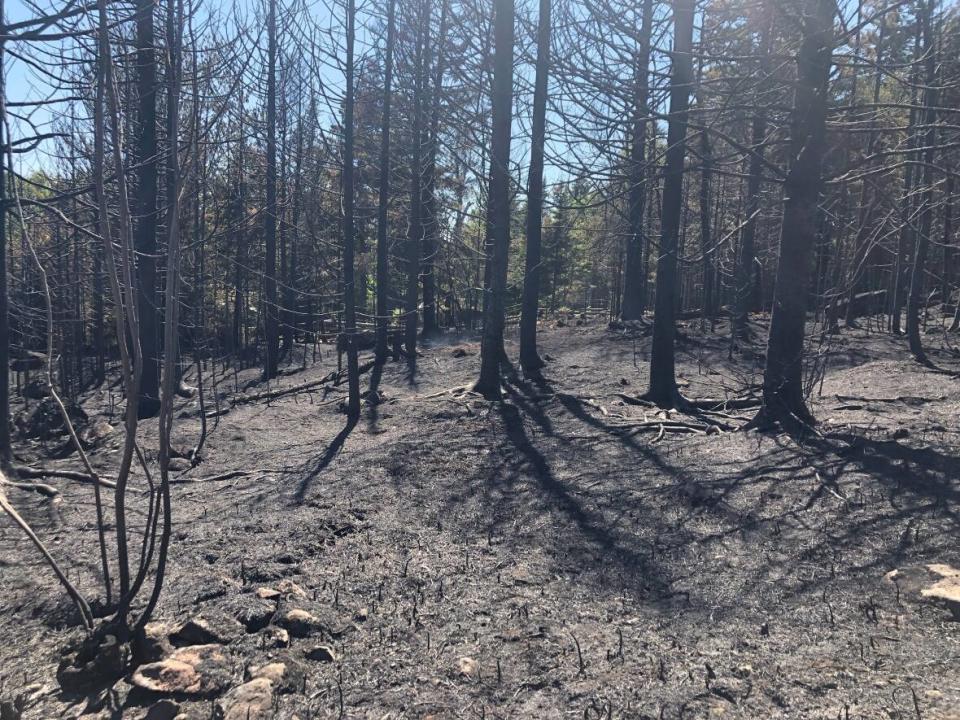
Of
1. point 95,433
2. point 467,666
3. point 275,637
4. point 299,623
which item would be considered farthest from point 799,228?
point 95,433

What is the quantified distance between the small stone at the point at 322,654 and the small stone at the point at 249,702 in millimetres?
299

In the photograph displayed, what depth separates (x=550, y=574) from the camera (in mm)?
4301

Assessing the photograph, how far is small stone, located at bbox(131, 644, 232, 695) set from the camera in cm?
309

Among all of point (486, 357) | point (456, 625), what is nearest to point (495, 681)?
point (456, 625)

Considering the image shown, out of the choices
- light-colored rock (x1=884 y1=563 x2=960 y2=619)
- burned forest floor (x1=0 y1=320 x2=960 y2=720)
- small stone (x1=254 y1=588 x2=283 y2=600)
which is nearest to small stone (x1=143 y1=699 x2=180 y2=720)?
burned forest floor (x1=0 y1=320 x2=960 y2=720)

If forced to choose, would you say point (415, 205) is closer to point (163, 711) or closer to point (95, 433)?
point (95, 433)

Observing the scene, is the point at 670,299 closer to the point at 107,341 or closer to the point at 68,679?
the point at 68,679

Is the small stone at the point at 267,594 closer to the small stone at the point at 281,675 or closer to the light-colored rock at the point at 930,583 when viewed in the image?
the small stone at the point at 281,675

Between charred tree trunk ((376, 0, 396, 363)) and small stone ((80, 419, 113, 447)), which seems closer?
small stone ((80, 419, 113, 447))

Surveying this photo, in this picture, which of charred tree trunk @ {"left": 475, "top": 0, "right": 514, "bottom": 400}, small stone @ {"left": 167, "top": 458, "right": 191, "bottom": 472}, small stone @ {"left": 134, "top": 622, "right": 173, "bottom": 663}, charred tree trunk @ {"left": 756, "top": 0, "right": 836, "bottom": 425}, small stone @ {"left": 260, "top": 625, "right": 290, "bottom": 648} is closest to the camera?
small stone @ {"left": 134, "top": 622, "right": 173, "bottom": 663}

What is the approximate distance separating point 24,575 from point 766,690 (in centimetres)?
458

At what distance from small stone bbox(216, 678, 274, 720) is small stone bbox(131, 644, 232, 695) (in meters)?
0.11

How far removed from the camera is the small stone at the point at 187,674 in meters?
3.09

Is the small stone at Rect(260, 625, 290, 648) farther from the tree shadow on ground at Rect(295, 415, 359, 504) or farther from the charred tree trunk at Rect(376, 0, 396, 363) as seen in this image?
the charred tree trunk at Rect(376, 0, 396, 363)
